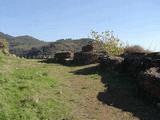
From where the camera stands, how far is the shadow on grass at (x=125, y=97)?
1673 cm

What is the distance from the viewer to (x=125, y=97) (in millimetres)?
19281

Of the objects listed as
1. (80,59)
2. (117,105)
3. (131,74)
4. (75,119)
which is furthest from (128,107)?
(80,59)

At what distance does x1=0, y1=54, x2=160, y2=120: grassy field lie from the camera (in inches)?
627

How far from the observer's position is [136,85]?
21.5m

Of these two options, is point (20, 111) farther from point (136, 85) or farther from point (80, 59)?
point (80, 59)

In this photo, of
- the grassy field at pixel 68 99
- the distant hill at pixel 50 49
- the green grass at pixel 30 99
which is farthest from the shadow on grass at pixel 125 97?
the distant hill at pixel 50 49

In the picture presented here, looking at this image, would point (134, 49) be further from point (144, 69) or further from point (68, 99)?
point (68, 99)

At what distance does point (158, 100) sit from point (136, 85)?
407 centimetres

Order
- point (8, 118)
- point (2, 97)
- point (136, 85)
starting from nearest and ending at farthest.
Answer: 1. point (8, 118)
2. point (2, 97)
3. point (136, 85)

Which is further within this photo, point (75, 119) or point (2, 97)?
point (2, 97)

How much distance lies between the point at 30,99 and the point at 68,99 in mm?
2248

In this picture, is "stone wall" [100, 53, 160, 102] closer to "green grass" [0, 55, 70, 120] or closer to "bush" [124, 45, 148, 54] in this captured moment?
"green grass" [0, 55, 70, 120]

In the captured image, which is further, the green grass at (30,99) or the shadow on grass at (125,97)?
the shadow on grass at (125,97)

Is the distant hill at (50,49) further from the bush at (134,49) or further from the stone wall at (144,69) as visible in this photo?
the stone wall at (144,69)
